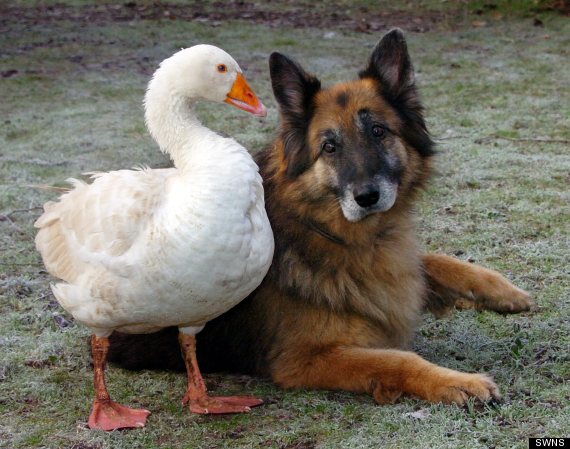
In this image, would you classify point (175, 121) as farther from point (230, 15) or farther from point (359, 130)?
point (230, 15)

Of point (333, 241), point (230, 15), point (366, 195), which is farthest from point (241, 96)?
point (230, 15)

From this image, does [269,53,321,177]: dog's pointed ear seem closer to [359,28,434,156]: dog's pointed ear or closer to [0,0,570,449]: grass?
[359,28,434,156]: dog's pointed ear

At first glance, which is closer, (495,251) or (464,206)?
(495,251)

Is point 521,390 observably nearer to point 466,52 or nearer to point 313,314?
point 313,314

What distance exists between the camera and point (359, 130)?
389 cm

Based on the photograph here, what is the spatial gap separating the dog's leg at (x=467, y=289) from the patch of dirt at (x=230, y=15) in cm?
867

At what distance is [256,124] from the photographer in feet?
27.2

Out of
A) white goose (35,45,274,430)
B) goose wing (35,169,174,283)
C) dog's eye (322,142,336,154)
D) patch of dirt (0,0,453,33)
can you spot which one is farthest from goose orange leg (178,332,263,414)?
patch of dirt (0,0,453,33)

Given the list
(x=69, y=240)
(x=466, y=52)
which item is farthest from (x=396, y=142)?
(x=466, y=52)

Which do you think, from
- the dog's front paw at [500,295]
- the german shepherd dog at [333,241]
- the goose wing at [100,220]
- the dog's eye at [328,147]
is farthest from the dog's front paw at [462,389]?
the goose wing at [100,220]

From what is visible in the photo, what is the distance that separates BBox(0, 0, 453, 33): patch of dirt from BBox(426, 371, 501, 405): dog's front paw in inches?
385

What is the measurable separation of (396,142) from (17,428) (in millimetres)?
2038

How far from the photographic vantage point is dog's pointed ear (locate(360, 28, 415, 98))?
402cm

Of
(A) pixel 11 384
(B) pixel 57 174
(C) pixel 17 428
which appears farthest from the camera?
(B) pixel 57 174
